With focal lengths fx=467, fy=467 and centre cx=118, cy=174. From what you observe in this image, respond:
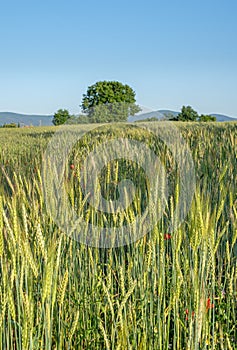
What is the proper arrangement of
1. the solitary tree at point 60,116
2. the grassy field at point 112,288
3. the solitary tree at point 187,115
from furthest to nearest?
the solitary tree at point 60,116 < the solitary tree at point 187,115 < the grassy field at point 112,288

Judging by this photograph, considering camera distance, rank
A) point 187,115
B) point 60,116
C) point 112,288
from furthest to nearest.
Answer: point 60,116
point 187,115
point 112,288

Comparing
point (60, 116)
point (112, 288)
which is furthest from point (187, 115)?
point (112, 288)

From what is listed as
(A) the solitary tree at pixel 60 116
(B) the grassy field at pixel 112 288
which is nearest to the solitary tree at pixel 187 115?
(A) the solitary tree at pixel 60 116

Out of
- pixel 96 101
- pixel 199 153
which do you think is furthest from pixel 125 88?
pixel 199 153

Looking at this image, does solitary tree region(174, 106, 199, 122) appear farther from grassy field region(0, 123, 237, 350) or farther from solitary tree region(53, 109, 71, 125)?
grassy field region(0, 123, 237, 350)

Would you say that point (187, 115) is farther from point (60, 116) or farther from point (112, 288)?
point (112, 288)

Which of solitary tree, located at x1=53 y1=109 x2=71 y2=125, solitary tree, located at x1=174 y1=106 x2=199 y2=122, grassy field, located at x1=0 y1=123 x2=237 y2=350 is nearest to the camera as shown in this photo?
grassy field, located at x1=0 y1=123 x2=237 y2=350

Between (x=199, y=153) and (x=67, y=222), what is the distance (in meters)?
1.66

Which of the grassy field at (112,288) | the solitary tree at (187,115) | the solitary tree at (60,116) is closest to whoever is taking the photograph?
the grassy field at (112,288)

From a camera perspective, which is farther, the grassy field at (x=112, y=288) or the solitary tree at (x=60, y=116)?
the solitary tree at (x=60, y=116)

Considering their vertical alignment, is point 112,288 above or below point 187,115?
below

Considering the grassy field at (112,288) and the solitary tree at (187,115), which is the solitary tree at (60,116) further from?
the grassy field at (112,288)

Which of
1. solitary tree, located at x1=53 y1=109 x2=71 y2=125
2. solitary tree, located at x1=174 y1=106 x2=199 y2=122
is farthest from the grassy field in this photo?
solitary tree, located at x1=53 y1=109 x2=71 y2=125

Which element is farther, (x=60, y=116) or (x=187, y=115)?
(x=60, y=116)
